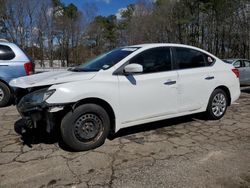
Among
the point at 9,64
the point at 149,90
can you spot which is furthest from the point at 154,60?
the point at 9,64

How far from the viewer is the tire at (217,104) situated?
547 cm

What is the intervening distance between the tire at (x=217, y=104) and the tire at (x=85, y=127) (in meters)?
2.46

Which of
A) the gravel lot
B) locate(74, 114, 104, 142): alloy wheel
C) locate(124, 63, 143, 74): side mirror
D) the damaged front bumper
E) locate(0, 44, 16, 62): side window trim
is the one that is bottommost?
the gravel lot

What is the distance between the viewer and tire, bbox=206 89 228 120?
17.9 ft

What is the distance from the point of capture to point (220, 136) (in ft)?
15.3

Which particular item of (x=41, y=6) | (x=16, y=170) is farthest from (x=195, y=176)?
(x=41, y=6)

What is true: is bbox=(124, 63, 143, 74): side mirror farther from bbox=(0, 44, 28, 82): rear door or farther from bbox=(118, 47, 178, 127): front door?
bbox=(0, 44, 28, 82): rear door

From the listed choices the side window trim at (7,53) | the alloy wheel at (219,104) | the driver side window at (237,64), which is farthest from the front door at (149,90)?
the driver side window at (237,64)

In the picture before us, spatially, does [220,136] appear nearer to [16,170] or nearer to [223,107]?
[223,107]

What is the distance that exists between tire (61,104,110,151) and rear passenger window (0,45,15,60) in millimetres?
4362

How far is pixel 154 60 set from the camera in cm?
472

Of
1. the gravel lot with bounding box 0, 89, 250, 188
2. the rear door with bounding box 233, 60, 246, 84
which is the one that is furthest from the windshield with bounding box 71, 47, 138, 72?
the rear door with bounding box 233, 60, 246, 84

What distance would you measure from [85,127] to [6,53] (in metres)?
4.53

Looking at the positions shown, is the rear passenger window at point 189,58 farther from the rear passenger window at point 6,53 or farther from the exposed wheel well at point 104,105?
the rear passenger window at point 6,53
